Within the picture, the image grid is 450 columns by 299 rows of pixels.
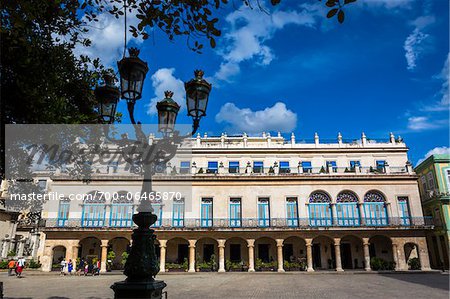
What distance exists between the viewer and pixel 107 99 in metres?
5.65

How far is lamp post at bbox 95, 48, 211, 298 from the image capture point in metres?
4.25

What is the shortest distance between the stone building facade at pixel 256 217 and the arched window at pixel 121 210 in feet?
0.26

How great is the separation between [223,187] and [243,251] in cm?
563

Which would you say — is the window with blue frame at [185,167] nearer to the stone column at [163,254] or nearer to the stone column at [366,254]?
the stone column at [163,254]

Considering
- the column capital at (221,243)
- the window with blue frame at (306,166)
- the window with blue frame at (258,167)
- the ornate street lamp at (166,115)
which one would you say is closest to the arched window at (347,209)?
the window with blue frame at (306,166)

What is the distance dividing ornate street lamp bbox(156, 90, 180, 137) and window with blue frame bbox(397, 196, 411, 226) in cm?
2672

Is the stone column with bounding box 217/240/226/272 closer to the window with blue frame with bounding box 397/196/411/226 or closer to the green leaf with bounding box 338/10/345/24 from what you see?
the window with blue frame with bounding box 397/196/411/226

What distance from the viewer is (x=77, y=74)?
27.0 ft

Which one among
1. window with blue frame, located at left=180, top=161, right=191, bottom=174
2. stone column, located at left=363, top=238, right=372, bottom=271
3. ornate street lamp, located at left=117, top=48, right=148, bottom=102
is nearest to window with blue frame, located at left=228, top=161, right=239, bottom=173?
window with blue frame, located at left=180, top=161, right=191, bottom=174

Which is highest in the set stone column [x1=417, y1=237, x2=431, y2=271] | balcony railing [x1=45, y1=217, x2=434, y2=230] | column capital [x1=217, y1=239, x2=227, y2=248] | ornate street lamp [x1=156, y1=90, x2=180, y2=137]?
ornate street lamp [x1=156, y1=90, x2=180, y2=137]

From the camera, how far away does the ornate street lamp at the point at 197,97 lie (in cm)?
572

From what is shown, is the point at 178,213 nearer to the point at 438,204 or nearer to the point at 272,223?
the point at 272,223

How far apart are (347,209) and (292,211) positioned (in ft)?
14.7

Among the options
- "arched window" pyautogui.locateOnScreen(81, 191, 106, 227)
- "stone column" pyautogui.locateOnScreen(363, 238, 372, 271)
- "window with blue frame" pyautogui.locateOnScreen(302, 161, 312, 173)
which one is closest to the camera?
"stone column" pyautogui.locateOnScreen(363, 238, 372, 271)
